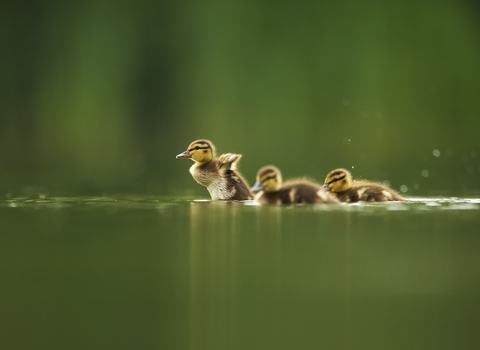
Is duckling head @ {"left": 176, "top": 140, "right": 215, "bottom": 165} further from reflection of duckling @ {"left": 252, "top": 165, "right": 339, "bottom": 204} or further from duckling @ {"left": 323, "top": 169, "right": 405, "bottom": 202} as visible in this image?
duckling @ {"left": 323, "top": 169, "right": 405, "bottom": 202}

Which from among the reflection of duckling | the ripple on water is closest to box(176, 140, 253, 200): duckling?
the ripple on water

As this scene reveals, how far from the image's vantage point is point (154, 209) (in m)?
5.31

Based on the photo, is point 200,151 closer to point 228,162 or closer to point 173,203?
point 228,162

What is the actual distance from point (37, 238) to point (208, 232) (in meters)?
0.88

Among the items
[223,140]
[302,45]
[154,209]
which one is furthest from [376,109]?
[154,209]

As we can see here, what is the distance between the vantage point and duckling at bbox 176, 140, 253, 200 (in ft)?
19.0

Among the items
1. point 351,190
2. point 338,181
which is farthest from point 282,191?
point 351,190

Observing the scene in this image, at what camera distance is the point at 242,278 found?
3.48 meters

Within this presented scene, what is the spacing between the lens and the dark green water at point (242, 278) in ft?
9.18

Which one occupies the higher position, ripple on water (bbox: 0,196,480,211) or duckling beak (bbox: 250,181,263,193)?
duckling beak (bbox: 250,181,263,193)

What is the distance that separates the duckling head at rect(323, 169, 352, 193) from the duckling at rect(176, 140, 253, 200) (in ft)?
1.93

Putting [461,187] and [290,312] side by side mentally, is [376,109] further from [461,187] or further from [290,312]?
[290,312]

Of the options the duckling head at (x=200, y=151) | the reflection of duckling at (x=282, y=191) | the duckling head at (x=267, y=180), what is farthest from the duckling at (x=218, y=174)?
the duckling head at (x=267, y=180)

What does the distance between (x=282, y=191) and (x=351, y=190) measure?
545 mm
